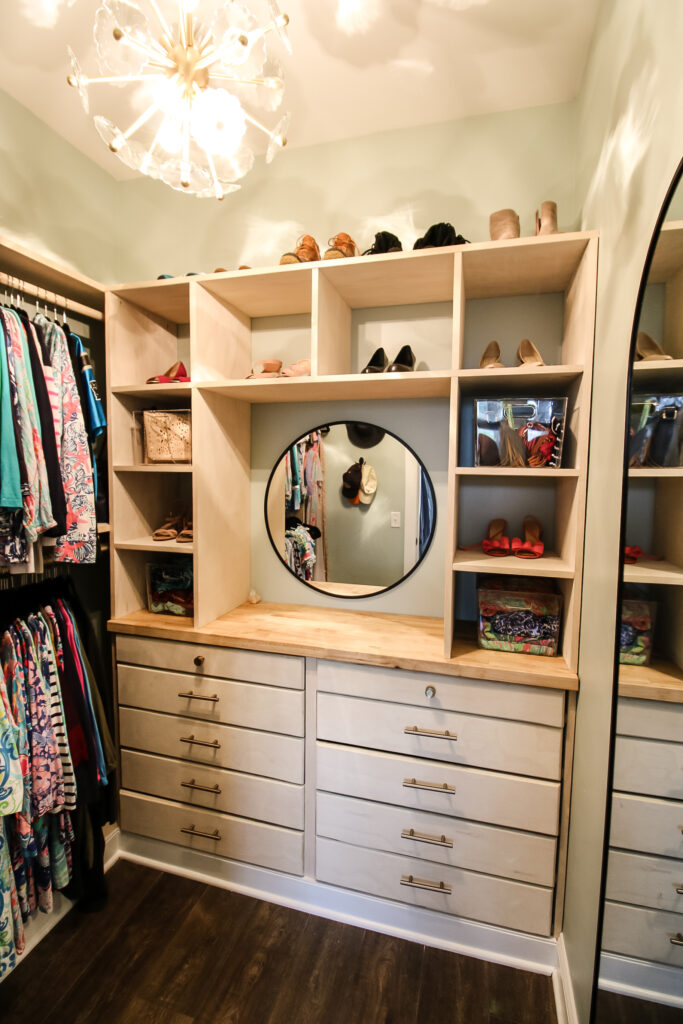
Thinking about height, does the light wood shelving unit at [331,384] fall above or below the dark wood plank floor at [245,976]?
above

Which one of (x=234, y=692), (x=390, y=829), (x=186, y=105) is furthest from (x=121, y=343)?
(x=390, y=829)

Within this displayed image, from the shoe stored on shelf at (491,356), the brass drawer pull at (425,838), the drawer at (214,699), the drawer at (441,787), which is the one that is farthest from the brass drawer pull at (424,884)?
the shoe stored on shelf at (491,356)

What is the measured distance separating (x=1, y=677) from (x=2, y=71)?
2007mm

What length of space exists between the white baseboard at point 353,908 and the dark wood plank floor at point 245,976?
0.03 meters

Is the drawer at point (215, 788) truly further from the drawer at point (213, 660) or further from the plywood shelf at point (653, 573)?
the plywood shelf at point (653, 573)

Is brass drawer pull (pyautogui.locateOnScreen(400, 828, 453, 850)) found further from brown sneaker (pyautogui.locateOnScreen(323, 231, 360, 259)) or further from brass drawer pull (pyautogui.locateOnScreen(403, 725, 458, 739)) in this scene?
brown sneaker (pyautogui.locateOnScreen(323, 231, 360, 259))

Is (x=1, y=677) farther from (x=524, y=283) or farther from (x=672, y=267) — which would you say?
(x=524, y=283)

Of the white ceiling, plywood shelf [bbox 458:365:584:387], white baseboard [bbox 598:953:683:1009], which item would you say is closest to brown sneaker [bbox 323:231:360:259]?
the white ceiling

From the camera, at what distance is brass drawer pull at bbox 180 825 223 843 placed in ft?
5.79

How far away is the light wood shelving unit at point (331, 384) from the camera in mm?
1447

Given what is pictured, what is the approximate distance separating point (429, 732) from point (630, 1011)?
729 millimetres

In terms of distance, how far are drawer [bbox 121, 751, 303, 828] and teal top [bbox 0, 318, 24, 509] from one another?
3.81 ft

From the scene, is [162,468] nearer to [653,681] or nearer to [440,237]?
[440,237]

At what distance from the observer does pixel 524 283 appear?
64.6 inches
